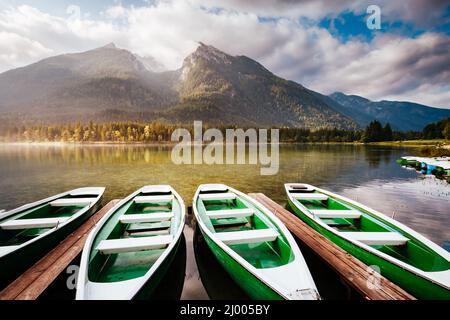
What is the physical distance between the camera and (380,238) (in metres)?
7.08

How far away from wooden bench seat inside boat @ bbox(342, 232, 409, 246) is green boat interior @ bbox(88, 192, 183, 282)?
20.2 feet

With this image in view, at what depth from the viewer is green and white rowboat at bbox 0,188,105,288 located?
19.7 feet

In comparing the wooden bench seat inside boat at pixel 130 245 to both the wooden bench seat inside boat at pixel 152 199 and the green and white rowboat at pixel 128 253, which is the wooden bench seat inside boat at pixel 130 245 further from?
the wooden bench seat inside boat at pixel 152 199

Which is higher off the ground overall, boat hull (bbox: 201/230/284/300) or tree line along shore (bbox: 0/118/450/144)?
tree line along shore (bbox: 0/118/450/144)

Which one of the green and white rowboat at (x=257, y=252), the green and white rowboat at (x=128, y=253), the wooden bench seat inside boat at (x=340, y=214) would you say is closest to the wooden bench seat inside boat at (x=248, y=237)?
the green and white rowboat at (x=257, y=252)

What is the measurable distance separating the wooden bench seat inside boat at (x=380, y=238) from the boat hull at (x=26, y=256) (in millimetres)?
9858

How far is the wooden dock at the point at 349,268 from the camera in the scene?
5.24 m

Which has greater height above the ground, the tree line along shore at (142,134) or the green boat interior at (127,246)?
the tree line along shore at (142,134)

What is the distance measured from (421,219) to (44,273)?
18.2 m

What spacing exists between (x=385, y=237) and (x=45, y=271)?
10354mm

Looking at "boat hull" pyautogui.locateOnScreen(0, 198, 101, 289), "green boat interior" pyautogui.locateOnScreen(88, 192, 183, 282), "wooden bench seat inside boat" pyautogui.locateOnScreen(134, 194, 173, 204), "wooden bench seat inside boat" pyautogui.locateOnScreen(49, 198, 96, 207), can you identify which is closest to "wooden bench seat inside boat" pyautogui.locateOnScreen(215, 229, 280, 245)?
"green boat interior" pyautogui.locateOnScreen(88, 192, 183, 282)

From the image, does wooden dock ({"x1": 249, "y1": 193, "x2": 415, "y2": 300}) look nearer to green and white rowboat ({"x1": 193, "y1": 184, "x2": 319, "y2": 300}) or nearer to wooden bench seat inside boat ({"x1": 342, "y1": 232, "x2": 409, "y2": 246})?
wooden bench seat inside boat ({"x1": 342, "y1": 232, "x2": 409, "y2": 246})

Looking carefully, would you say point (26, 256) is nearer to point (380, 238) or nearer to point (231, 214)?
point (231, 214)
